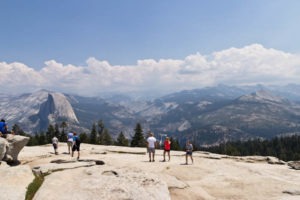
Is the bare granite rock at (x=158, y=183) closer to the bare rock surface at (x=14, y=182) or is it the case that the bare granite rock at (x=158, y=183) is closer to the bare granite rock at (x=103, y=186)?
the bare granite rock at (x=103, y=186)

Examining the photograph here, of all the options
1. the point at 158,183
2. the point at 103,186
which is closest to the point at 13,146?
the point at 103,186

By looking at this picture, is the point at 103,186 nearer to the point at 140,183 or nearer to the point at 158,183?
the point at 140,183

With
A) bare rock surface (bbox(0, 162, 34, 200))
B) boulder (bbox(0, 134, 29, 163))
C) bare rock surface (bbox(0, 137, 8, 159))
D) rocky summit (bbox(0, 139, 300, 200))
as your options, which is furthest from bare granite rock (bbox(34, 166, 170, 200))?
boulder (bbox(0, 134, 29, 163))

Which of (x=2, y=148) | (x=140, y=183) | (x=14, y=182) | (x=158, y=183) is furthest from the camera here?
(x=2, y=148)

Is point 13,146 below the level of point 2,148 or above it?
above

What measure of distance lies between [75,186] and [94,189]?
1605 mm

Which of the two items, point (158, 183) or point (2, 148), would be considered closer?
point (158, 183)

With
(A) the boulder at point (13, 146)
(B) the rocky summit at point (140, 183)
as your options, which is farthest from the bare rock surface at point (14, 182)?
(A) the boulder at point (13, 146)

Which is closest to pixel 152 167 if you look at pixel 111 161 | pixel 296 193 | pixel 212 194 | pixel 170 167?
pixel 170 167

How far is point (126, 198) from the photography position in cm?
1945

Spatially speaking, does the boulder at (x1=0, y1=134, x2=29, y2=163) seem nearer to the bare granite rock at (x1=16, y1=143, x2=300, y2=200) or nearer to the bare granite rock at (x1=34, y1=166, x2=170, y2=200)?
the bare granite rock at (x1=16, y1=143, x2=300, y2=200)

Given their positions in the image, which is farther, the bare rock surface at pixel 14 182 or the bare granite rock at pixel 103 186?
the bare granite rock at pixel 103 186

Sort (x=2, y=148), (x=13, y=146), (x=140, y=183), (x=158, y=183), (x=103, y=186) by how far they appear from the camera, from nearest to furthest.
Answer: (x=103, y=186) < (x=140, y=183) < (x=158, y=183) < (x=2, y=148) < (x=13, y=146)

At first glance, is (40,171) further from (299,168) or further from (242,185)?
(299,168)
